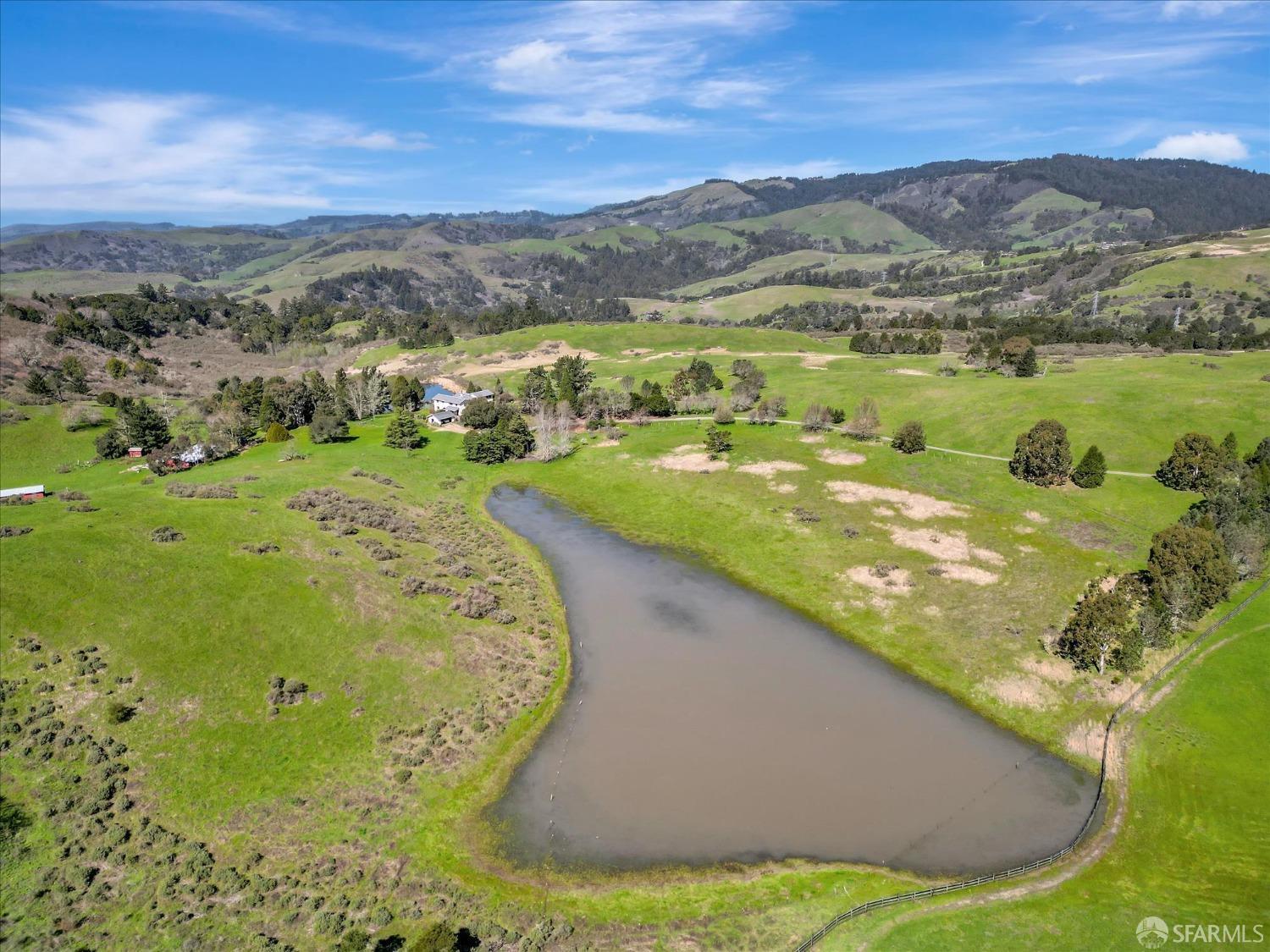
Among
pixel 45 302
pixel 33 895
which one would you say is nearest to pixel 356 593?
pixel 33 895

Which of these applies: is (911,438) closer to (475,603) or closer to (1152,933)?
(475,603)

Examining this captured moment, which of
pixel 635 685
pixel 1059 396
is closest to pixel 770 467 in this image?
pixel 1059 396

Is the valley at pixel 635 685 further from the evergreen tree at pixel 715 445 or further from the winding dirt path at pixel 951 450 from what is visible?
the evergreen tree at pixel 715 445

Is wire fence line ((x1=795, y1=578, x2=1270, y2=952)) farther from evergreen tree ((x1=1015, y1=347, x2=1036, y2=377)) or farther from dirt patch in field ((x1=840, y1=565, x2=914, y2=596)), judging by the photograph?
evergreen tree ((x1=1015, y1=347, x2=1036, y2=377))

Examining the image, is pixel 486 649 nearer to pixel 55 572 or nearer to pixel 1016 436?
pixel 55 572

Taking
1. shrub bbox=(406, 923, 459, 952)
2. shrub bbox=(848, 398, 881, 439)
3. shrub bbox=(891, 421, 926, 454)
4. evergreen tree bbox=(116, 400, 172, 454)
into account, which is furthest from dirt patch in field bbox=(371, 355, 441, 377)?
shrub bbox=(406, 923, 459, 952)
